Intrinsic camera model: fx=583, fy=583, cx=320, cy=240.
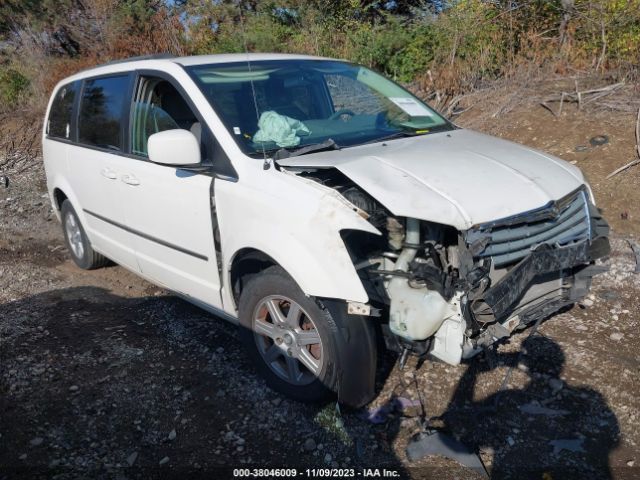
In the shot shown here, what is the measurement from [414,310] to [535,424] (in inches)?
39.0

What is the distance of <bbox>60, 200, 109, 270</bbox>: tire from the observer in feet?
18.0

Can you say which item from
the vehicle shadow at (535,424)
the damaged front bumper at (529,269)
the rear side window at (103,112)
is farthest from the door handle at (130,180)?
the damaged front bumper at (529,269)

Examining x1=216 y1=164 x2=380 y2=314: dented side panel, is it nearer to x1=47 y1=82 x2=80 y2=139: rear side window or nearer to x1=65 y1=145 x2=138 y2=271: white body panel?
x1=65 y1=145 x2=138 y2=271: white body panel

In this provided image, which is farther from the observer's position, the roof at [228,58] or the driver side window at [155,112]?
the roof at [228,58]

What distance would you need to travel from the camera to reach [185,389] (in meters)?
3.62

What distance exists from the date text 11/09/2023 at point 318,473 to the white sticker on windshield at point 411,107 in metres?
2.42

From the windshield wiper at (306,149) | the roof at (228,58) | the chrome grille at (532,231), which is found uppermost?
the roof at (228,58)

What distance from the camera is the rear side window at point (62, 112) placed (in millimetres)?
5258

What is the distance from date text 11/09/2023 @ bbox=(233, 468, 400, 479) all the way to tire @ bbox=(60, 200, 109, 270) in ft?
10.8

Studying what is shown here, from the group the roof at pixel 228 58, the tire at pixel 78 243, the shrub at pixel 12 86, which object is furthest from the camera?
the shrub at pixel 12 86

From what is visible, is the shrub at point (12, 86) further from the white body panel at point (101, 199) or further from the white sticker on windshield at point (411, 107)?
the white sticker on windshield at point (411, 107)

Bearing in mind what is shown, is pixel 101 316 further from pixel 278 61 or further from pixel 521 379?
pixel 521 379

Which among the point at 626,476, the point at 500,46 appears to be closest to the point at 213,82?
the point at 626,476

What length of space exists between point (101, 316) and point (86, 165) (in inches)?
48.9
